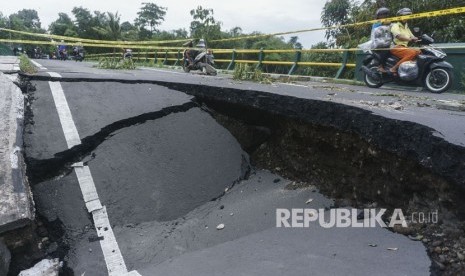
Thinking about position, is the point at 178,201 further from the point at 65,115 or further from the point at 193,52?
the point at 193,52

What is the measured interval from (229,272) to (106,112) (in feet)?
8.40

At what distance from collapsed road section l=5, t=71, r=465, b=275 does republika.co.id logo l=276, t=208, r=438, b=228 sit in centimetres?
5

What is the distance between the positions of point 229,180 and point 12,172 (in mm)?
1929

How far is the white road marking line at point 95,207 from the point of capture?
2.59m

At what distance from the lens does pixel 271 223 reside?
3.00 meters

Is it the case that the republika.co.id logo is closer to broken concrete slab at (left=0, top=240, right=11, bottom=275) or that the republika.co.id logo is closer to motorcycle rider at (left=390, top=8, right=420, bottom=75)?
broken concrete slab at (left=0, top=240, right=11, bottom=275)

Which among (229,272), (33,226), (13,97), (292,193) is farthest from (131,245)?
(13,97)

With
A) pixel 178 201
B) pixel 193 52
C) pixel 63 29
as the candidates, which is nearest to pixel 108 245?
pixel 178 201

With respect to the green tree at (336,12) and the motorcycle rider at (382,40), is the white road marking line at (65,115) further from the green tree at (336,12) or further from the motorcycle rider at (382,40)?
the green tree at (336,12)

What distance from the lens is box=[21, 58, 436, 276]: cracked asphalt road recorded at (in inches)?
91.3

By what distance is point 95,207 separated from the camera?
309 centimetres

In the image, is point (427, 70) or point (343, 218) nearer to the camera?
point (343, 218)

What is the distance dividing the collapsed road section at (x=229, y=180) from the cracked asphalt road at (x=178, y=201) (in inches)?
0.5

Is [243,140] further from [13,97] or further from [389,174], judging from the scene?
[13,97]
